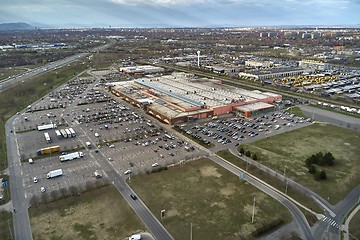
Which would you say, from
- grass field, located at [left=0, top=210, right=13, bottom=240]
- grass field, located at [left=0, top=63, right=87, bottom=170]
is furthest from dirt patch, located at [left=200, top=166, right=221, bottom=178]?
grass field, located at [left=0, top=63, right=87, bottom=170]

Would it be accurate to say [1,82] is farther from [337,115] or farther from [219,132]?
[337,115]

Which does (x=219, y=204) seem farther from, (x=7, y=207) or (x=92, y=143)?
(x=92, y=143)

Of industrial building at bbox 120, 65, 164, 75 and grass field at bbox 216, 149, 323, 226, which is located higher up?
industrial building at bbox 120, 65, 164, 75

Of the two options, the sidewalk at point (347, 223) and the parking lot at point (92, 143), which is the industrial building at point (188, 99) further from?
the sidewalk at point (347, 223)

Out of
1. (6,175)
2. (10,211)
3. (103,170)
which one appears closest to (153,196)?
(103,170)

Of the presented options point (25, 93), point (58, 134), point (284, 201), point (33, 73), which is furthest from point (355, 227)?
point (33, 73)

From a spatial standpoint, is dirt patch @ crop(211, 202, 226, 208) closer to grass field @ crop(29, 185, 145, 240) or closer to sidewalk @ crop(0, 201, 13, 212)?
grass field @ crop(29, 185, 145, 240)
